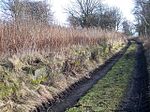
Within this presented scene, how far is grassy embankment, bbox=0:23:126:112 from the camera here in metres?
9.12

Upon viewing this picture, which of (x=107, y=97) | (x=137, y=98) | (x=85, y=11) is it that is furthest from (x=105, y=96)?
(x=85, y=11)

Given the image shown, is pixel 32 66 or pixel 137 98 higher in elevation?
pixel 32 66

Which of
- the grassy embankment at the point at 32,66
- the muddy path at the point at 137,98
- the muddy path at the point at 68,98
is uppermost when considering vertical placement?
the grassy embankment at the point at 32,66

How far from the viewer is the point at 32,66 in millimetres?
11461

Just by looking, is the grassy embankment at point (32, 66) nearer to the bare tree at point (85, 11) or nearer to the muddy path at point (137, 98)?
the muddy path at point (137, 98)

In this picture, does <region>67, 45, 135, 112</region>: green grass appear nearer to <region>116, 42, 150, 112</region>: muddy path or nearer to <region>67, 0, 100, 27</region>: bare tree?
<region>116, 42, 150, 112</region>: muddy path

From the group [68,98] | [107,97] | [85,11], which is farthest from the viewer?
[85,11]

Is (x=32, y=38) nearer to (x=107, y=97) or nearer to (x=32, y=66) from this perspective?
(x=32, y=66)

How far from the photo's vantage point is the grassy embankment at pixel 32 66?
9117 millimetres

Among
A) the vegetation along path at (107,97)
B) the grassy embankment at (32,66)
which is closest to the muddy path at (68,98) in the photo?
the vegetation along path at (107,97)

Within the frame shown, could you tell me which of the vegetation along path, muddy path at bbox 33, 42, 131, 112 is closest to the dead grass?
muddy path at bbox 33, 42, 131, 112

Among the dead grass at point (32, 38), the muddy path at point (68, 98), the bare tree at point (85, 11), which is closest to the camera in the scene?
the muddy path at point (68, 98)

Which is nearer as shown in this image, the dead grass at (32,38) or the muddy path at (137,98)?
the muddy path at (137,98)

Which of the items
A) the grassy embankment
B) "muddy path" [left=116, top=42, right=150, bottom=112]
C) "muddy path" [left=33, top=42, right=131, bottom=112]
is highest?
the grassy embankment
